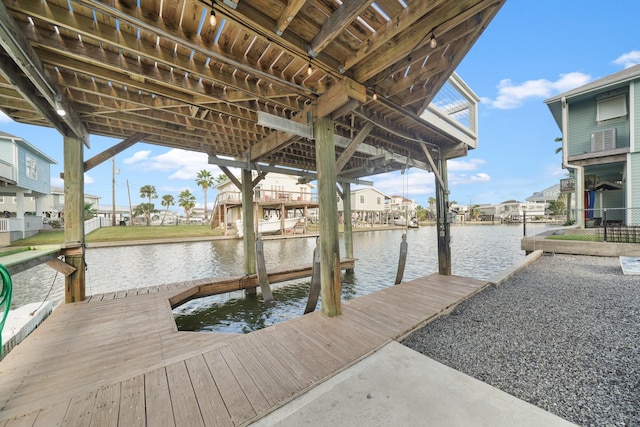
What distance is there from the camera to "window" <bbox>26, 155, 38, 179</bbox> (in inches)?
590

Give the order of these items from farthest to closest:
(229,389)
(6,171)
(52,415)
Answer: (6,171) < (229,389) < (52,415)

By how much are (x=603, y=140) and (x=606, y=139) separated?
94 mm

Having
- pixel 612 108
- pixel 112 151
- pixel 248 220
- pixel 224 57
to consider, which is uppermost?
pixel 612 108

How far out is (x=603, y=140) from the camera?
10742 mm

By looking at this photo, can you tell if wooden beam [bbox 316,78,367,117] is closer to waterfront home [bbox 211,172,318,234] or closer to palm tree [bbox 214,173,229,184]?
waterfront home [bbox 211,172,318,234]

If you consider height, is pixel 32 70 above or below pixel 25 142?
below

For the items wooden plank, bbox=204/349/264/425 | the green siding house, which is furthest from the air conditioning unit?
wooden plank, bbox=204/349/264/425

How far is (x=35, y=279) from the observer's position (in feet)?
25.2

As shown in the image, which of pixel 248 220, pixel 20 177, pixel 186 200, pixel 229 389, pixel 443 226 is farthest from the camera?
pixel 186 200

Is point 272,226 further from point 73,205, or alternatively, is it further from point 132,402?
point 132,402

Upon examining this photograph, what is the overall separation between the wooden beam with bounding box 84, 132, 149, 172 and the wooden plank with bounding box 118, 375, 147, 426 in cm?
394

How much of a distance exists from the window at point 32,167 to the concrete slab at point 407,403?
900 inches

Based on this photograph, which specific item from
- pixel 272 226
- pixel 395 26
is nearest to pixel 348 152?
pixel 395 26

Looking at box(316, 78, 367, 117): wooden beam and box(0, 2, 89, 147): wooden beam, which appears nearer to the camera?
Answer: box(0, 2, 89, 147): wooden beam
